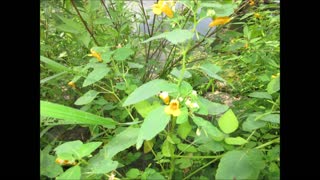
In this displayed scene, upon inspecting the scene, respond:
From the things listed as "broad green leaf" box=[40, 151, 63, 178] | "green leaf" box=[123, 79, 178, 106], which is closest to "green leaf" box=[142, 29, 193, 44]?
"green leaf" box=[123, 79, 178, 106]

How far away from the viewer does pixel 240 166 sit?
0.43 m

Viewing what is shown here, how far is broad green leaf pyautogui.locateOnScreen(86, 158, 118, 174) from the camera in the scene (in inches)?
17.6

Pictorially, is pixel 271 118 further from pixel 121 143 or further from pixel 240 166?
pixel 121 143

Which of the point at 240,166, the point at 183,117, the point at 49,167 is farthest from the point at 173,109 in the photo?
the point at 49,167

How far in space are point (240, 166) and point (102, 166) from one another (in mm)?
209

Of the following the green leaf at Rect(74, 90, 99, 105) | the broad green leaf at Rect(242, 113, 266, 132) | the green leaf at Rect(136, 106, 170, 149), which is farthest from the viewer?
the green leaf at Rect(74, 90, 99, 105)

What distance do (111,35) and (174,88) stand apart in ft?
1.92

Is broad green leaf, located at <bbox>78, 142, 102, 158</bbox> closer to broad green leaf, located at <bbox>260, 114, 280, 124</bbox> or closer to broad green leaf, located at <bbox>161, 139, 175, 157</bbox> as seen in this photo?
broad green leaf, located at <bbox>161, 139, 175, 157</bbox>

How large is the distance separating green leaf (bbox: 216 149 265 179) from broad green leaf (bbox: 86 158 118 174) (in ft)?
0.52

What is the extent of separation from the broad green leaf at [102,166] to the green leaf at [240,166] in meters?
0.16
